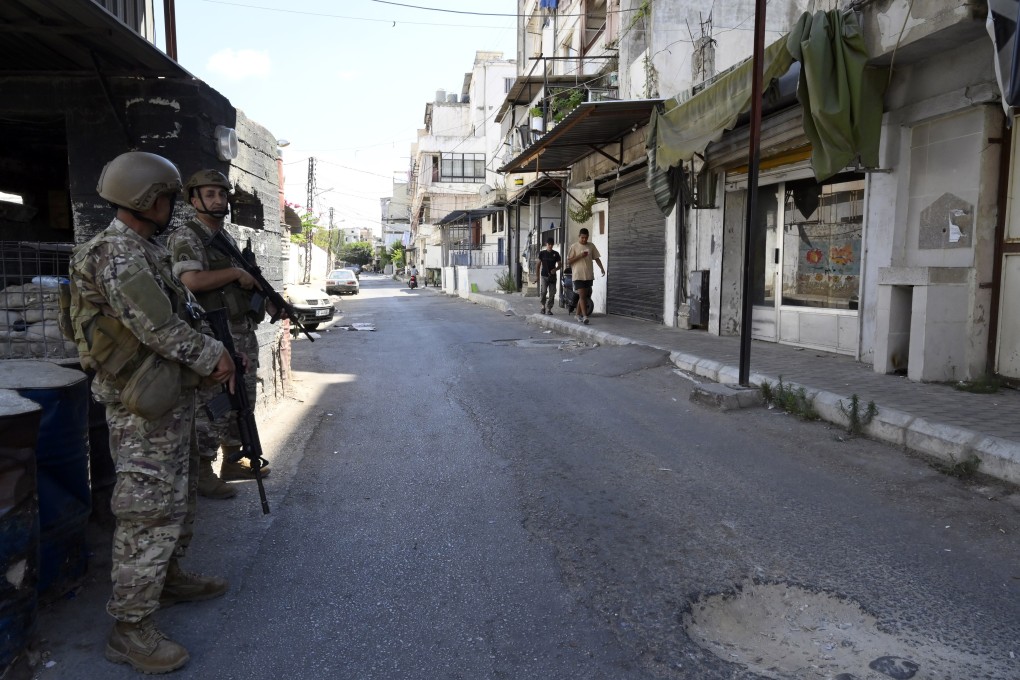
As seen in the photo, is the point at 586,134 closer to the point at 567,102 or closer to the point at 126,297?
the point at 567,102

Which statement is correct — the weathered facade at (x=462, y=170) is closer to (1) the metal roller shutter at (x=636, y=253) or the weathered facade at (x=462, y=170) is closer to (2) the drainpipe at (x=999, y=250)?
(1) the metal roller shutter at (x=636, y=253)

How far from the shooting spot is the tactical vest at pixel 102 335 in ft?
7.97

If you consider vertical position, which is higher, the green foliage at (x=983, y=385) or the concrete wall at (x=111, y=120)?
the concrete wall at (x=111, y=120)

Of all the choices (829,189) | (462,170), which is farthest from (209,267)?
(462,170)

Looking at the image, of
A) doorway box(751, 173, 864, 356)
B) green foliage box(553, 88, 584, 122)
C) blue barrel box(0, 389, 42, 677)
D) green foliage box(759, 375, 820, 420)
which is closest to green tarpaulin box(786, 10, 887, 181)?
doorway box(751, 173, 864, 356)

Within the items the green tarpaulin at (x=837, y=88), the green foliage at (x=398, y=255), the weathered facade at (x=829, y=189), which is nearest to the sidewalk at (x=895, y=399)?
the weathered facade at (x=829, y=189)

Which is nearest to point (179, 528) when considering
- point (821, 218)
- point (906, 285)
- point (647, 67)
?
point (906, 285)

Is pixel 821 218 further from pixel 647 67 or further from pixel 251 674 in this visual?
pixel 251 674

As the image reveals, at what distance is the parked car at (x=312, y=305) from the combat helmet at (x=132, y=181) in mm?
12208

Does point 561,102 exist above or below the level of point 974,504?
above

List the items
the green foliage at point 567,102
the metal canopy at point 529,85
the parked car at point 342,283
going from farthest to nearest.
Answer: the parked car at point 342,283 < the metal canopy at point 529,85 < the green foliage at point 567,102

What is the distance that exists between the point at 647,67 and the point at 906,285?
26.3 feet

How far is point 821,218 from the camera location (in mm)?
8969

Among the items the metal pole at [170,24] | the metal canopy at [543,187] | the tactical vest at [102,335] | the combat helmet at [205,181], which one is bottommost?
the tactical vest at [102,335]
